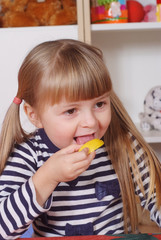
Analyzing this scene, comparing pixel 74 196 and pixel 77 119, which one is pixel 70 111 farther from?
pixel 74 196

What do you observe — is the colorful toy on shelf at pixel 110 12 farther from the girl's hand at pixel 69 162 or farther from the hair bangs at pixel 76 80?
the girl's hand at pixel 69 162

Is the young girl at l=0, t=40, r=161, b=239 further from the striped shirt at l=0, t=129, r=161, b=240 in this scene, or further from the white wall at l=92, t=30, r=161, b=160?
the white wall at l=92, t=30, r=161, b=160

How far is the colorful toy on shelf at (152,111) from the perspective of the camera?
58.6 inches

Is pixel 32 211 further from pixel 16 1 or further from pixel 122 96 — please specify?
pixel 122 96

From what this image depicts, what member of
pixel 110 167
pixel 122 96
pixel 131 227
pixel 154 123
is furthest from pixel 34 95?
pixel 122 96

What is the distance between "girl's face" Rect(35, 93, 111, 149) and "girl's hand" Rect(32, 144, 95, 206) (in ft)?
0.17

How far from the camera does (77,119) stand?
25.6 inches

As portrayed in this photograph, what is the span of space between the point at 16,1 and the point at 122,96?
1.89 feet

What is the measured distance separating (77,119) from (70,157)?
0.25ft

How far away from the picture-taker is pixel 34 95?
2.37 feet

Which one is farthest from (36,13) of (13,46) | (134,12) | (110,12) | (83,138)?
(83,138)

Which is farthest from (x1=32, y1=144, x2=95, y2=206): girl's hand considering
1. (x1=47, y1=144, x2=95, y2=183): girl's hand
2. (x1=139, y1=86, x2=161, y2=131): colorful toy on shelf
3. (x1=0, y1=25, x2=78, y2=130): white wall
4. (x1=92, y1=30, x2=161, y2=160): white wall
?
(x1=92, y1=30, x2=161, y2=160): white wall

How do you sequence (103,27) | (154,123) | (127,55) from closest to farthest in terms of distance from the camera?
(103,27), (154,123), (127,55)

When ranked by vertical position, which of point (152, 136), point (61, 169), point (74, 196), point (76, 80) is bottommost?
point (152, 136)
